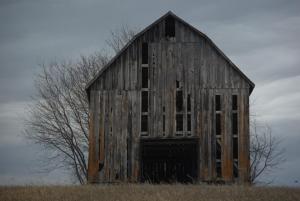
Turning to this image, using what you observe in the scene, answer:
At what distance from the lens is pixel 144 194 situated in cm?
1927

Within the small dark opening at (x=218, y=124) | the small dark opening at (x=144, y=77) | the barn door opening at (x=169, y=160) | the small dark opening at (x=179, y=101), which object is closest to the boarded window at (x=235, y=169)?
the small dark opening at (x=218, y=124)

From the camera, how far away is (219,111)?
27.2 metres

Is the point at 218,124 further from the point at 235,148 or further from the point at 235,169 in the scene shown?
the point at 235,169

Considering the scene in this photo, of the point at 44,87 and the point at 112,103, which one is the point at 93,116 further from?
the point at 44,87

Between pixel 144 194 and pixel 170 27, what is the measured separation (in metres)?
11.4

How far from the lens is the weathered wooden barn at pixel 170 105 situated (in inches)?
1063

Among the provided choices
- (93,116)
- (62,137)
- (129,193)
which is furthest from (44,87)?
(129,193)

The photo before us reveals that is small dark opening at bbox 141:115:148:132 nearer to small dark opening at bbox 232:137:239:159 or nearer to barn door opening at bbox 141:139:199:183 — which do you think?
barn door opening at bbox 141:139:199:183

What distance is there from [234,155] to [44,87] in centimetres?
1977

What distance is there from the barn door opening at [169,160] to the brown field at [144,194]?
6.77 m

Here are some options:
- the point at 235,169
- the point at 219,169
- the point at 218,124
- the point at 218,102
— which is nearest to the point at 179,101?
the point at 218,102

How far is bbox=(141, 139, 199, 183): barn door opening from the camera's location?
28.4 metres

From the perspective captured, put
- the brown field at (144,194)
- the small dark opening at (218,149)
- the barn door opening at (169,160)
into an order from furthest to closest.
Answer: the barn door opening at (169,160), the small dark opening at (218,149), the brown field at (144,194)

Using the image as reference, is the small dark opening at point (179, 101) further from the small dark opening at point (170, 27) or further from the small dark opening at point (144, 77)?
the small dark opening at point (170, 27)
